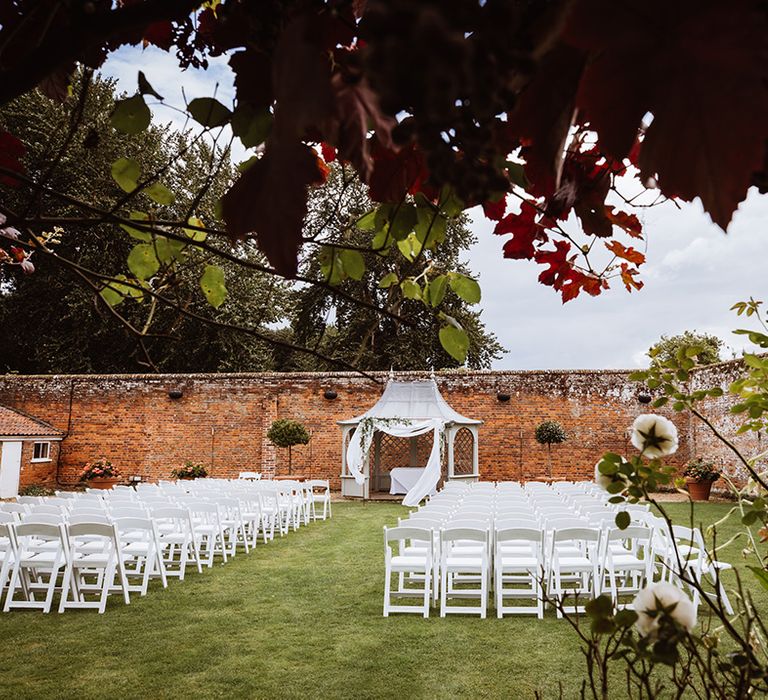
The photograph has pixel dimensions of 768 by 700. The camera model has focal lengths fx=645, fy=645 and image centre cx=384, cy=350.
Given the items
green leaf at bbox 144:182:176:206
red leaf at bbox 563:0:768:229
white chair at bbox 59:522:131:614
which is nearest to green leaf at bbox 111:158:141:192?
green leaf at bbox 144:182:176:206

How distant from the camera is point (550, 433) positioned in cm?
1630

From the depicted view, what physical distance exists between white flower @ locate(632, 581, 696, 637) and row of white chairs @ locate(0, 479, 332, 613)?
5.84 meters

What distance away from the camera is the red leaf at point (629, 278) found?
4.27 feet

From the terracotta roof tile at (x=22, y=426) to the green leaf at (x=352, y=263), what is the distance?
16.9 metres

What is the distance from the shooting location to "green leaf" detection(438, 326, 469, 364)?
94cm

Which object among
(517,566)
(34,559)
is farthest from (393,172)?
(34,559)

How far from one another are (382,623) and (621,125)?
603 cm

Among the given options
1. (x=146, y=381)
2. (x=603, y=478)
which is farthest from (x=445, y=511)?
(x=146, y=381)

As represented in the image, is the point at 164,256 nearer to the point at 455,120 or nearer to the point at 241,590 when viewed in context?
the point at 455,120

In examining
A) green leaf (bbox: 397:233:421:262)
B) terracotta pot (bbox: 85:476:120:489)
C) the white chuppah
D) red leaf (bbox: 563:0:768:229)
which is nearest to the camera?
red leaf (bbox: 563:0:768:229)

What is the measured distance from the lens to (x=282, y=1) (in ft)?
1.91

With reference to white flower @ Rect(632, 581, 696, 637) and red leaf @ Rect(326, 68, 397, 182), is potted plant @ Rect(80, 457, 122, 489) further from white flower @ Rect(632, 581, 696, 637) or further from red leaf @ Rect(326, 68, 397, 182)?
red leaf @ Rect(326, 68, 397, 182)

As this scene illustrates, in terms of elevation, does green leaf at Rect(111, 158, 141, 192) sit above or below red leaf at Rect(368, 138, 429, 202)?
above

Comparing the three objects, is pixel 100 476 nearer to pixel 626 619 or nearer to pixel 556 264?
pixel 556 264
